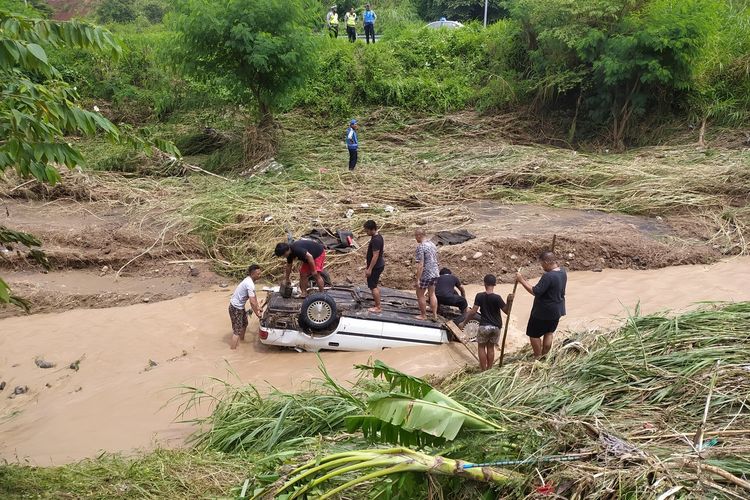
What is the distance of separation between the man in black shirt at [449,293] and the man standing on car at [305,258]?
5.24 feet

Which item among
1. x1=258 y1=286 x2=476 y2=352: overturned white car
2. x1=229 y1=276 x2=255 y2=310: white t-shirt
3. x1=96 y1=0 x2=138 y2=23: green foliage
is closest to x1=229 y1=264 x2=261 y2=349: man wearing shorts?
x1=229 y1=276 x2=255 y2=310: white t-shirt

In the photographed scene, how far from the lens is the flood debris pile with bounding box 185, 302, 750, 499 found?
3.50 meters

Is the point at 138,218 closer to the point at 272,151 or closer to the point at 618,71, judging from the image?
the point at 272,151

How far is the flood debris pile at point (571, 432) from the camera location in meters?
3.50

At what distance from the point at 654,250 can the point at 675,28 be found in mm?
7775

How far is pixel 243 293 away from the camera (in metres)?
9.03

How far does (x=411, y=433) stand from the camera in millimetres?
3848

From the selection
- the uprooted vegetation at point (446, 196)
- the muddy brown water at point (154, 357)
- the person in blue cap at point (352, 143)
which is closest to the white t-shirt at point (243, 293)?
the muddy brown water at point (154, 357)

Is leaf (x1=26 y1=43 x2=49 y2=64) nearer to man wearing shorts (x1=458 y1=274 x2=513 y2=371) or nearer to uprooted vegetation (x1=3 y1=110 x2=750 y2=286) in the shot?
man wearing shorts (x1=458 y1=274 x2=513 y2=371)

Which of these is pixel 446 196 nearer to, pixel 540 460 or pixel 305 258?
pixel 305 258

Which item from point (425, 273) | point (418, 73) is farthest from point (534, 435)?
point (418, 73)

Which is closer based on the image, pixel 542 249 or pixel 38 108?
pixel 38 108

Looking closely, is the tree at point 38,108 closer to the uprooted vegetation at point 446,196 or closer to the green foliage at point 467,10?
the uprooted vegetation at point 446,196

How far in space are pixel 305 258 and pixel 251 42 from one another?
30.1 ft
